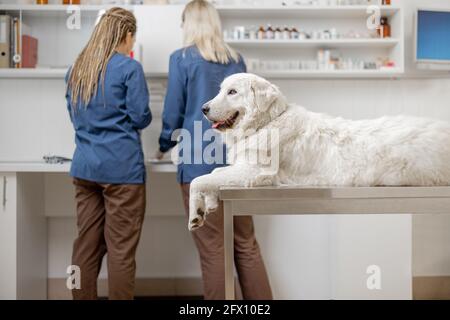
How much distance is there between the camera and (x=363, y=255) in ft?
8.61

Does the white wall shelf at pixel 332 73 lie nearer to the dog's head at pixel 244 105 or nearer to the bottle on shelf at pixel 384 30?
the bottle on shelf at pixel 384 30

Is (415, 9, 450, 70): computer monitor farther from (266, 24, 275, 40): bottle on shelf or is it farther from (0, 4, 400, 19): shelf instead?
(266, 24, 275, 40): bottle on shelf

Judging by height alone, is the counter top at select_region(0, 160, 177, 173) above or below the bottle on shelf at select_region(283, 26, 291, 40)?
below

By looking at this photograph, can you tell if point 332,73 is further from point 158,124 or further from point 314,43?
point 158,124

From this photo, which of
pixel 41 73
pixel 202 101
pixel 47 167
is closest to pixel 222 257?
pixel 202 101

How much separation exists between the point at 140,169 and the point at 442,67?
1.90 metres

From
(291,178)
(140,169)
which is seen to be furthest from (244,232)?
(291,178)

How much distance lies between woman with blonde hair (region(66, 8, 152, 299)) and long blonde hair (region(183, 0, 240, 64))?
0.26 m

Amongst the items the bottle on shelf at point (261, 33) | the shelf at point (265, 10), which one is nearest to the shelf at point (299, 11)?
the shelf at point (265, 10)

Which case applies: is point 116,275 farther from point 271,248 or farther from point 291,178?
point 291,178

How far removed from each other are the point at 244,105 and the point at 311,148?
0.23m

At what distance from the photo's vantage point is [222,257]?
248 centimetres

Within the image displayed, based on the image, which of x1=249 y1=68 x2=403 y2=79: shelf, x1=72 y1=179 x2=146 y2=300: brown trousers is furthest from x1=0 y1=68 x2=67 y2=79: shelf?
x1=249 y1=68 x2=403 y2=79: shelf

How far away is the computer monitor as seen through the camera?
3123 millimetres
